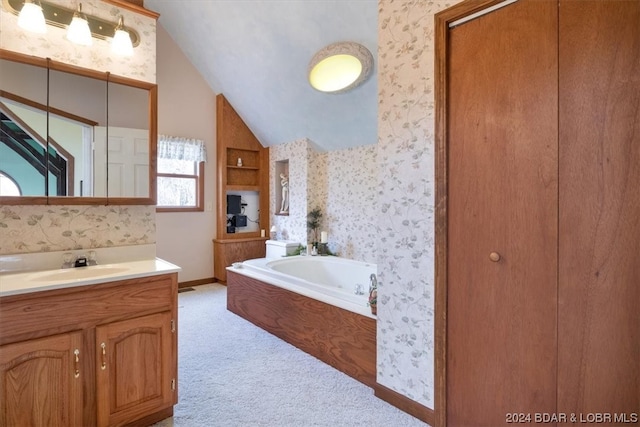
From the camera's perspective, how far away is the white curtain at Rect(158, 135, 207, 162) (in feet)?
13.4

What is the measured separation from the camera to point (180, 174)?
172 inches

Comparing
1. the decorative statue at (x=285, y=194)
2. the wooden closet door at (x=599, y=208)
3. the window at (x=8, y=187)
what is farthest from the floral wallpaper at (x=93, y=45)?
the decorative statue at (x=285, y=194)

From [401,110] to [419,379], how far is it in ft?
4.85

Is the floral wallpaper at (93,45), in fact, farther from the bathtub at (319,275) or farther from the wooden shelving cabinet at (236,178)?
the wooden shelving cabinet at (236,178)

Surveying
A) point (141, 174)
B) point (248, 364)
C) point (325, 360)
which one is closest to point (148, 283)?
point (141, 174)

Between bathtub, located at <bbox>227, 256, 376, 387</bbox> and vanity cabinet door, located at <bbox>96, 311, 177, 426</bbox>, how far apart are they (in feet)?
3.43

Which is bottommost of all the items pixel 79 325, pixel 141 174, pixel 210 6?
pixel 79 325

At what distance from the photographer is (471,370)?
154 centimetres

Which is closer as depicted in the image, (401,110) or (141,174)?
(401,110)

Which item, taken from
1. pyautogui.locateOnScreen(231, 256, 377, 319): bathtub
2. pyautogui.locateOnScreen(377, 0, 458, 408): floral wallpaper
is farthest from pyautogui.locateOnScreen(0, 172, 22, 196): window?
pyautogui.locateOnScreen(377, 0, 458, 408): floral wallpaper

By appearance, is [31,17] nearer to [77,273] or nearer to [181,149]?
[77,273]

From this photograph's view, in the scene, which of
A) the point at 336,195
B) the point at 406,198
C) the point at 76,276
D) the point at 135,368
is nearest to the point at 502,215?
the point at 406,198

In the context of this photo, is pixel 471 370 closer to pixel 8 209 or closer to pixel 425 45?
pixel 425 45

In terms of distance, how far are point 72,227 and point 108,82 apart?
92 cm
